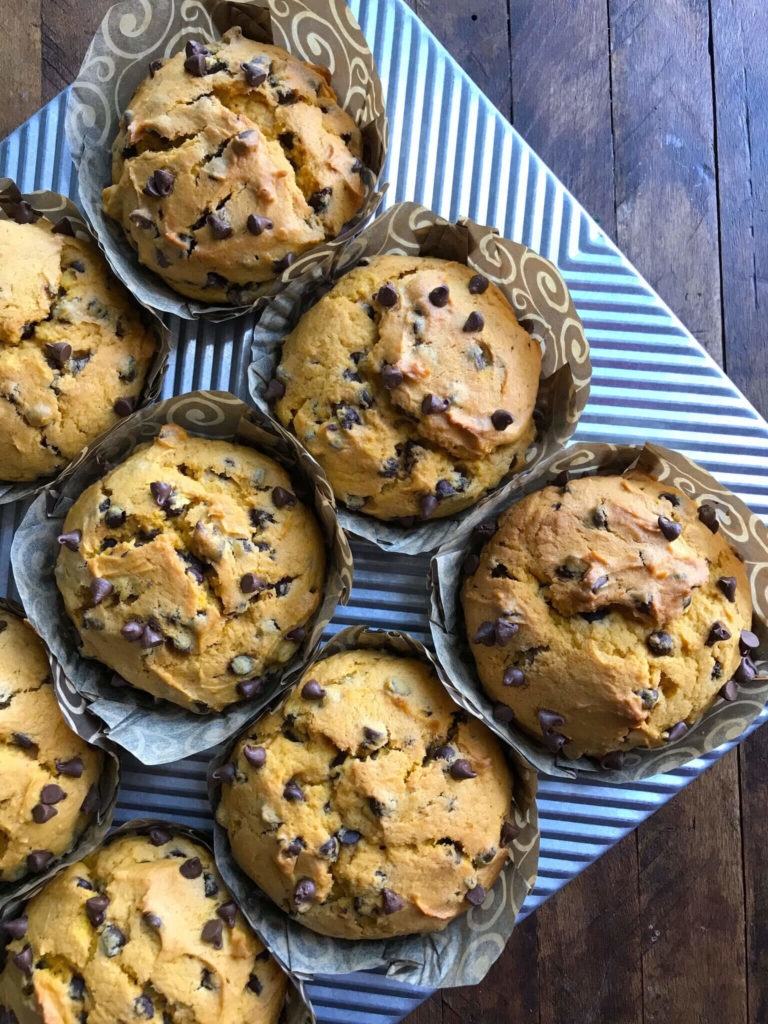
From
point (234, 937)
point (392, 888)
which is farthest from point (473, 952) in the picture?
point (234, 937)

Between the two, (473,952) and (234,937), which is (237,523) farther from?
(473,952)

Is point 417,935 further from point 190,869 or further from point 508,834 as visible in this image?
point 190,869

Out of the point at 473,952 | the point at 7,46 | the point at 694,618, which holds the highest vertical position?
the point at 7,46

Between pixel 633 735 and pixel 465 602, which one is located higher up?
pixel 465 602

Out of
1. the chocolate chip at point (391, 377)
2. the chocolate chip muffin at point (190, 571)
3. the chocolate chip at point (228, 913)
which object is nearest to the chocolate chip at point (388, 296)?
the chocolate chip at point (391, 377)

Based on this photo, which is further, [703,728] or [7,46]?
[7,46]

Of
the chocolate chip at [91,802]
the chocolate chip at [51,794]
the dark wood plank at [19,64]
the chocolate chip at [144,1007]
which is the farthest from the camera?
the dark wood plank at [19,64]

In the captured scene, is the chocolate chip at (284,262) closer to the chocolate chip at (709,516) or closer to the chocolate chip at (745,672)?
the chocolate chip at (709,516)
